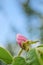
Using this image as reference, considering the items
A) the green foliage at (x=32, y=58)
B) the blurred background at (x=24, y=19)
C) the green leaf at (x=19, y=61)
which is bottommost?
the green leaf at (x=19, y=61)

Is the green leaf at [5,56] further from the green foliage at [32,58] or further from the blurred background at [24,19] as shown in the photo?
the blurred background at [24,19]

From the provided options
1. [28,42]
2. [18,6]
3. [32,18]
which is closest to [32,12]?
[32,18]

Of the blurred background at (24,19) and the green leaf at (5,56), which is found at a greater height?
the blurred background at (24,19)

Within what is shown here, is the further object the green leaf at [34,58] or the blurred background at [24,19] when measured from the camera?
the blurred background at [24,19]

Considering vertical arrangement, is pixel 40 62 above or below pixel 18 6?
below

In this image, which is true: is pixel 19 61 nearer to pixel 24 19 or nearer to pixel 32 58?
pixel 32 58

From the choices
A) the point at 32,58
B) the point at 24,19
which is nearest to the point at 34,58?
the point at 32,58

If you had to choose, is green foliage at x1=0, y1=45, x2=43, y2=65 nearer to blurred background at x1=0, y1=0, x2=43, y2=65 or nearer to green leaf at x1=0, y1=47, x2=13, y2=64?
green leaf at x1=0, y1=47, x2=13, y2=64

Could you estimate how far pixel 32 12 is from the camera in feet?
14.0

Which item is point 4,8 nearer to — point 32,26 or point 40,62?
point 32,26

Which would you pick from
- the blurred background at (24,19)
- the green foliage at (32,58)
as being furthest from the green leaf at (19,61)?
the blurred background at (24,19)

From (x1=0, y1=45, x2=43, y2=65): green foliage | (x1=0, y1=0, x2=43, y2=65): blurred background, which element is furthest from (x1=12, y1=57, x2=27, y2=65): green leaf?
(x1=0, y1=0, x2=43, y2=65): blurred background

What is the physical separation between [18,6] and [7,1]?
47 centimetres

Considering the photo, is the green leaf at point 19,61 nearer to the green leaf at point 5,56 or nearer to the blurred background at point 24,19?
the green leaf at point 5,56
